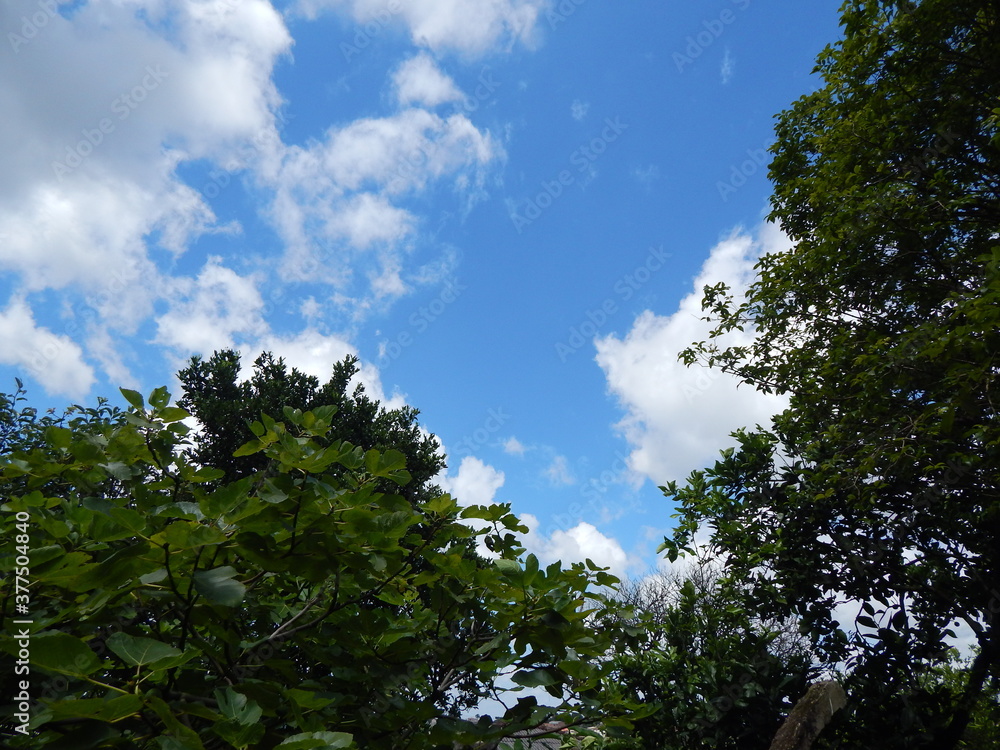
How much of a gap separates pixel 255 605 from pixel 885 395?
7.56m

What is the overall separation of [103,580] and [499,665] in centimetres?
131

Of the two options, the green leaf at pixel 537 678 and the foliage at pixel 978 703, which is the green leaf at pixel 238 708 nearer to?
the green leaf at pixel 537 678

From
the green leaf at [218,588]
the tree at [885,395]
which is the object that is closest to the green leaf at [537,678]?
the green leaf at [218,588]

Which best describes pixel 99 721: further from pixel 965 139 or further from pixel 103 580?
pixel 965 139

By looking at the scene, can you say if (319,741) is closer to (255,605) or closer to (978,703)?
(255,605)

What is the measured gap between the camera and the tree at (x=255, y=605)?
58.9 inches

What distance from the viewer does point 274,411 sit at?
2012cm

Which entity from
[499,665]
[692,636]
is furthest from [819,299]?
[499,665]

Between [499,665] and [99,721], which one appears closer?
[99,721]

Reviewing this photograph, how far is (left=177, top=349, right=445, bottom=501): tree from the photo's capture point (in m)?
18.4

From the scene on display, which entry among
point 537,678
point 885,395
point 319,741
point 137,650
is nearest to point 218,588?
point 137,650

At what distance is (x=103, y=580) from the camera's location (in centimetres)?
154

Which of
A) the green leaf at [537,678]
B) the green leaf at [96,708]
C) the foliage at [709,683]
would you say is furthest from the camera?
the foliage at [709,683]

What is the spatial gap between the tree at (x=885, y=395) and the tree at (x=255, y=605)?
609 centimetres
